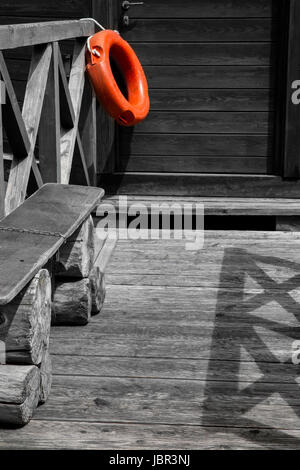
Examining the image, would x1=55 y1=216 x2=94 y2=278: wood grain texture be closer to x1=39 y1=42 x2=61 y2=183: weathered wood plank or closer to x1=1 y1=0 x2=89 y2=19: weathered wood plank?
x1=39 y1=42 x2=61 y2=183: weathered wood plank

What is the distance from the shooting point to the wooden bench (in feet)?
7.86

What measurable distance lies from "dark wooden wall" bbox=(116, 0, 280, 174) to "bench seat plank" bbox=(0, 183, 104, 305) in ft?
5.97

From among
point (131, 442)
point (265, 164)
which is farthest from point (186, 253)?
point (131, 442)

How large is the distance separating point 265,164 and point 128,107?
106 centimetres

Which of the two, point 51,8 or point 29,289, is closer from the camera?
point 29,289

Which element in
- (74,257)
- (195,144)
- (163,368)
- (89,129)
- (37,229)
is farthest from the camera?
(195,144)

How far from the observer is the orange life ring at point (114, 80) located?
13.8ft

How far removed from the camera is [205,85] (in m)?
4.98

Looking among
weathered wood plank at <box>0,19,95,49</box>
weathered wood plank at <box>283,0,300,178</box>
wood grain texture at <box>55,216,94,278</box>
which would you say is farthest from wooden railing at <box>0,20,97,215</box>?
weathered wood plank at <box>283,0,300,178</box>

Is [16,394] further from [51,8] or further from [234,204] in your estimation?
[51,8]

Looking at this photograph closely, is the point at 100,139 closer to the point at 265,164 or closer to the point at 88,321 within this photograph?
the point at 265,164

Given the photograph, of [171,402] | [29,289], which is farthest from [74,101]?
[171,402]

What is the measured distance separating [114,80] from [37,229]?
1827 millimetres

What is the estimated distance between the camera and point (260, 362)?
295cm
